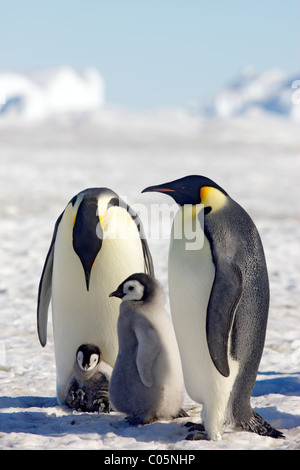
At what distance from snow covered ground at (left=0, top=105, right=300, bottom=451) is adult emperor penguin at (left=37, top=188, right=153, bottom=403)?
14.0 inches

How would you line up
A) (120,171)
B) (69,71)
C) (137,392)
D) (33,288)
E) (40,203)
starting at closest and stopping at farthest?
1. (137,392)
2. (33,288)
3. (40,203)
4. (120,171)
5. (69,71)

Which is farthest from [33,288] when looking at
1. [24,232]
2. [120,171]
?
[120,171]

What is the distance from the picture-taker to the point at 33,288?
6605 millimetres

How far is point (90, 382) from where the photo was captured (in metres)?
3.17

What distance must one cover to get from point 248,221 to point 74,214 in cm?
90

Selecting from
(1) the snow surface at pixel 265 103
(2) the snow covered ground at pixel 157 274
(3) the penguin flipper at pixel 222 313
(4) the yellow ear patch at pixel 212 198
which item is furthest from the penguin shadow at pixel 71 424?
(1) the snow surface at pixel 265 103

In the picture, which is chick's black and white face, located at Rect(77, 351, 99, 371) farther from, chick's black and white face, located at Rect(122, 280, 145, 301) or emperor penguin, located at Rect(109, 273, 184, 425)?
chick's black and white face, located at Rect(122, 280, 145, 301)

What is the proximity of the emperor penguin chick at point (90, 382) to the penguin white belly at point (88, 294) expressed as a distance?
98mm

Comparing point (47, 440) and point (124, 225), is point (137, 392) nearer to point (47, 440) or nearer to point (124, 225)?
point (47, 440)

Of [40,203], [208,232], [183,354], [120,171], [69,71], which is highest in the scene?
[69,71]

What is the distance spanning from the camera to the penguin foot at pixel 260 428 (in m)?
2.73

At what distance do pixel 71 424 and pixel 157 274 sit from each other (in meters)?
4.58

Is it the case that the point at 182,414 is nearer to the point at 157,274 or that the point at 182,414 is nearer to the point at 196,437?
the point at 196,437

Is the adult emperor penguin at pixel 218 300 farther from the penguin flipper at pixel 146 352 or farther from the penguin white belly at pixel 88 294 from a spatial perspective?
the penguin white belly at pixel 88 294
